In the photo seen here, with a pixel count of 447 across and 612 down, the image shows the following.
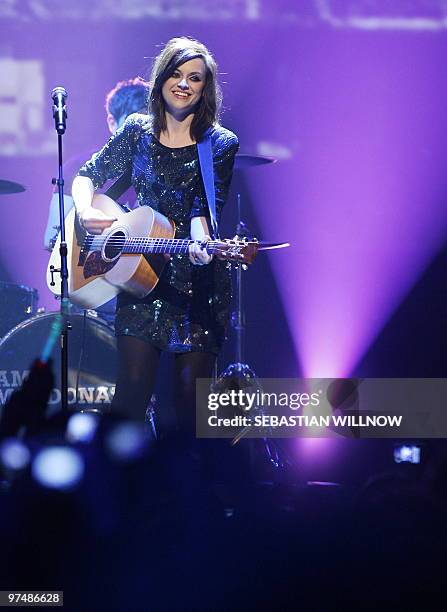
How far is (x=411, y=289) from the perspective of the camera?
675cm

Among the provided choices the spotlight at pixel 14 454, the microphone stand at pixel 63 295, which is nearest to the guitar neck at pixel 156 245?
the microphone stand at pixel 63 295

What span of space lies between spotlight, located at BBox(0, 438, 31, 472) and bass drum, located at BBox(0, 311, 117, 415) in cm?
229

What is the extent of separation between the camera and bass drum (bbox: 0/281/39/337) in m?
6.05

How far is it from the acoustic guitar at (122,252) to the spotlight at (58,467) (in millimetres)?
838

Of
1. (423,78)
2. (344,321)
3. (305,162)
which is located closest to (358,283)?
(344,321)

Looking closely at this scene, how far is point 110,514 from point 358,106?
452 centimetres

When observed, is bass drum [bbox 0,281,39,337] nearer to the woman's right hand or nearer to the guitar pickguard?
the guitar pickguard

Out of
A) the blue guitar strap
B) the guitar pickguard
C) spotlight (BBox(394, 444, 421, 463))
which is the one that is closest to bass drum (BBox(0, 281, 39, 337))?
the guitar pickguard

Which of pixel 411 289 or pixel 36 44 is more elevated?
pixel 36 44

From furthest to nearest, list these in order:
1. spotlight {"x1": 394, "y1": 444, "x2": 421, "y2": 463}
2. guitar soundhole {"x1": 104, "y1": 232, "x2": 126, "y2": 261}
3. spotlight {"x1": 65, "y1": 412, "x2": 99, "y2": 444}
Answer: guitar soundhole {"x1": 104, "y1": 232, "x2": 126, "y2": 261}, spotlight {"x1": 65, "y1": 412, "x2": 99, "y2": 444}, spotlight {"x1": 394, "y1": 444, "x2": 421, "y2": 463}

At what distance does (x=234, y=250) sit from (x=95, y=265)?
79 cm

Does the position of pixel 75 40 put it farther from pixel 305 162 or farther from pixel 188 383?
pixel 188 383

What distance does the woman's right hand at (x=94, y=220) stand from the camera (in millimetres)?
4039

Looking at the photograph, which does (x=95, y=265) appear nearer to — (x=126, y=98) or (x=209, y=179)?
(x=209, y=179)
